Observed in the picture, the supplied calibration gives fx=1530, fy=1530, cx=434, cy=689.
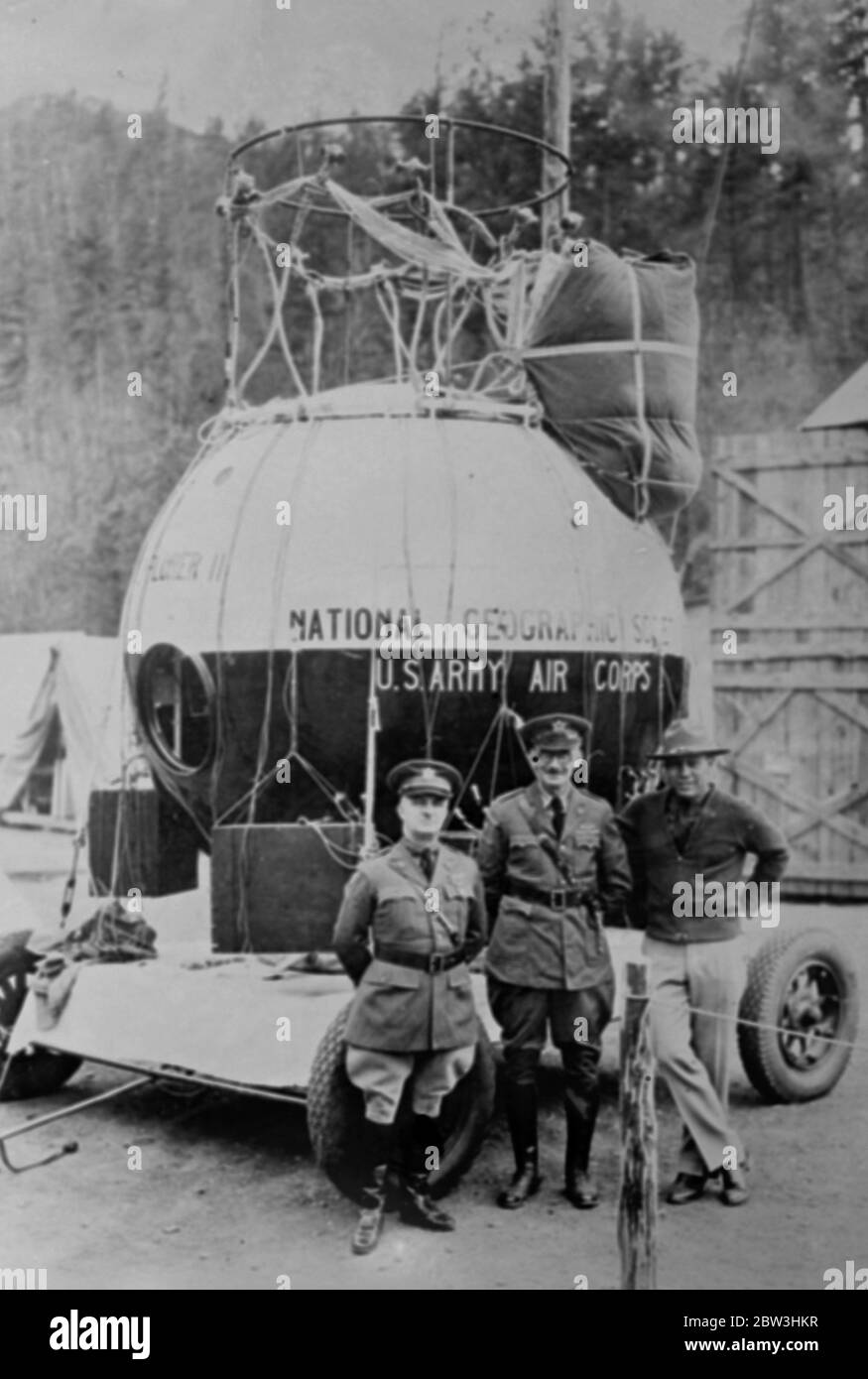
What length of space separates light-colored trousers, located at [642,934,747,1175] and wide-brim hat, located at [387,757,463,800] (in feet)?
3.05

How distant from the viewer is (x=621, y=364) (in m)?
5.64

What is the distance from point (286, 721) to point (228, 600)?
0.50 meters

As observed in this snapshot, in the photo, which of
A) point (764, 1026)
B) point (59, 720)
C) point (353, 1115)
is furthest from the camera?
point (59, 720)

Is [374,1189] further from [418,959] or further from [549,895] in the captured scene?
[549,895]

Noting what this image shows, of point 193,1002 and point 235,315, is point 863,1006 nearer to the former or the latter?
point 193,1002

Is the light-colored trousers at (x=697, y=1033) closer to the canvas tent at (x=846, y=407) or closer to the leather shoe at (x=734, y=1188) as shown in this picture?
the leather shoe at (x=734, y=1188)

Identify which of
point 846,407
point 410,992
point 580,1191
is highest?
point 846,407

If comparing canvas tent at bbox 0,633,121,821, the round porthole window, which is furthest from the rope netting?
canvas tent at bbox 0,633,121,821

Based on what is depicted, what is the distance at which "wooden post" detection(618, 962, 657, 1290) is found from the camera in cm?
451

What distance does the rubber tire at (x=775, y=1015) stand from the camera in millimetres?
5676

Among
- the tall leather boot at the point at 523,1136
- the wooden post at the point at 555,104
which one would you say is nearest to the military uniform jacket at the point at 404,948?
the tall leather boot at the point at 523,1136

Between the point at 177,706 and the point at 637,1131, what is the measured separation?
8.04 feet

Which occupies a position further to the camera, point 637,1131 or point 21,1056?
point 21,1056

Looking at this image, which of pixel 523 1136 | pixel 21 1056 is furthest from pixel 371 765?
pixel 21 1056
